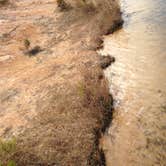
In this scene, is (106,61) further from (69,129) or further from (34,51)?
(69,129)

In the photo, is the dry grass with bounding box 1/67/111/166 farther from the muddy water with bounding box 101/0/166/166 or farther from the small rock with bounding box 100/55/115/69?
the small rock with bounding box 100/55/115/69

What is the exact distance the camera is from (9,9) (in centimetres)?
1603

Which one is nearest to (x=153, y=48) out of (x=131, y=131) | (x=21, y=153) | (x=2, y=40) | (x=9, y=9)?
(x=131, y=131)

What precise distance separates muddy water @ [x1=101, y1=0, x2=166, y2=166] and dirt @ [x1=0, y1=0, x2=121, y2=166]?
0.36 metres

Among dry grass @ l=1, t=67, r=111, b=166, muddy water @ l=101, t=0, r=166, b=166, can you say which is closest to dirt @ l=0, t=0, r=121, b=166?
dry grass @ l=1, t=67, r=111, b=166

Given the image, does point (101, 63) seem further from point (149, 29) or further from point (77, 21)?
point (77, 21)

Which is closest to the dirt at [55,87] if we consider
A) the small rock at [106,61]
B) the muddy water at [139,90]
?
the small rock at [106,61]

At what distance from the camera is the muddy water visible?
19.8 feet

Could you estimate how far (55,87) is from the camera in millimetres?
8180

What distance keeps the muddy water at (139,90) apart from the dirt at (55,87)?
364 mm

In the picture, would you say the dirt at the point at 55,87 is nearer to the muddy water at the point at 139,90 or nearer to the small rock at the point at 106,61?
the small rock at the point at 106,61

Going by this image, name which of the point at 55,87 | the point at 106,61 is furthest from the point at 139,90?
the point at 55,87

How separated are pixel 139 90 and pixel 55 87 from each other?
232cm

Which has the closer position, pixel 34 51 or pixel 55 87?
pixel 55 87
